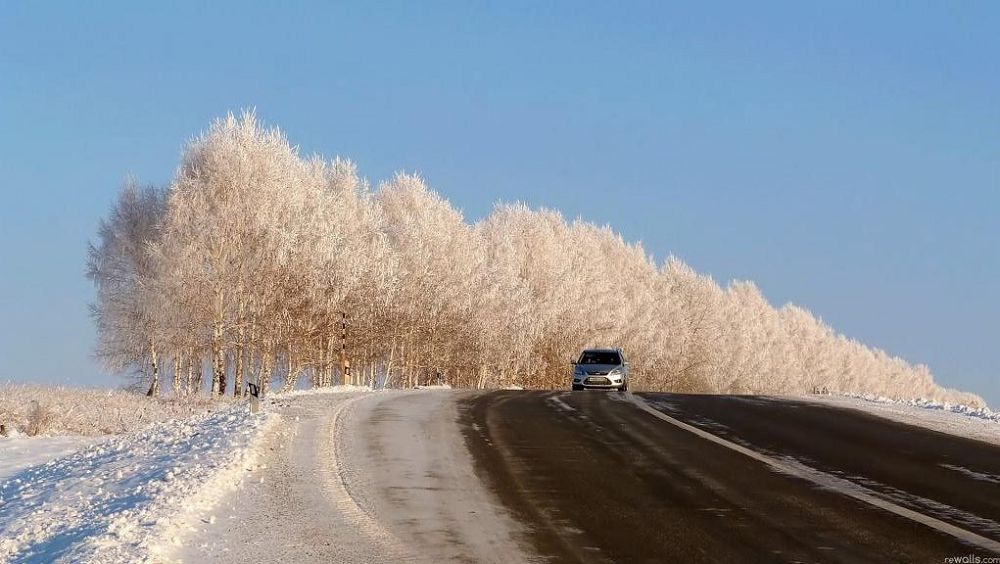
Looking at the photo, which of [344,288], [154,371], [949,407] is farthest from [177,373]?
[949,407]

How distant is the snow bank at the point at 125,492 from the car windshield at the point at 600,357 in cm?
2152

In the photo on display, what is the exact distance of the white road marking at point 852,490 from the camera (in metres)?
9.09

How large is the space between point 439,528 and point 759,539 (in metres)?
2.87

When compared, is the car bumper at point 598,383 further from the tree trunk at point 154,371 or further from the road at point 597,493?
the tree trunk at point 154,371

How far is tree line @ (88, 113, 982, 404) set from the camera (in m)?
47.8

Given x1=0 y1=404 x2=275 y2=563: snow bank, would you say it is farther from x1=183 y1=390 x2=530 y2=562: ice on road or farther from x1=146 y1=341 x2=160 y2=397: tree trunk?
x1=146 y1=341 x2=160 y2=397: tree trunk

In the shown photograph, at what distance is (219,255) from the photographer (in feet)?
158

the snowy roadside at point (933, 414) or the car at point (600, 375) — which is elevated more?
the car at point (600, 375)

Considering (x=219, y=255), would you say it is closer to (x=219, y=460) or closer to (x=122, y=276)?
(x=122, y=276)

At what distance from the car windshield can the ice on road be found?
2064cm

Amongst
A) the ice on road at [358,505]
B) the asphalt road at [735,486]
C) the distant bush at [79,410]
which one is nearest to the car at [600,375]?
the distant bush at [79,410]

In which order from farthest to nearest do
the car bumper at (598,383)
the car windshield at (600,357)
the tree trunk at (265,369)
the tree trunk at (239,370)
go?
the tree trunk at (265,369), the tree trunk at (239,370), the car windshield at (600,357), the car bumper at (598,383)

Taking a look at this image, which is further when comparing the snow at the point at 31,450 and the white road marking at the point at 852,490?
the snow at the point at 31,450

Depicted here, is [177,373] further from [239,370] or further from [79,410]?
[79,410]
